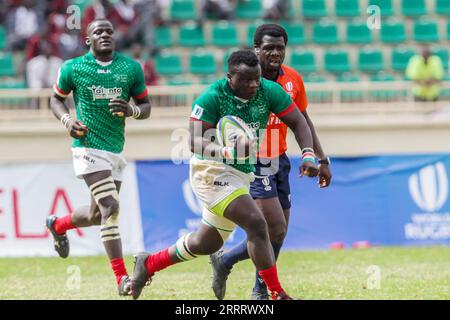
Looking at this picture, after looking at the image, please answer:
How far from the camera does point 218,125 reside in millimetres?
8500

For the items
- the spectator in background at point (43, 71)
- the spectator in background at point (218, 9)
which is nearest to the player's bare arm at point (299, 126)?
the spectator in background at point (43, 71)

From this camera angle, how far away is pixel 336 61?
800 inches

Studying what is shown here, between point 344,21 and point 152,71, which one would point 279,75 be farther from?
point 344,21

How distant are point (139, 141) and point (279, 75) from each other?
25.0ft

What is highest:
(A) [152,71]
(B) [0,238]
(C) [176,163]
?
(A) [152,71]

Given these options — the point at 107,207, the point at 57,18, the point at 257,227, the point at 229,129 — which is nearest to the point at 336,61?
the point at 57,18

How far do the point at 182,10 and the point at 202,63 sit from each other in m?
1.83

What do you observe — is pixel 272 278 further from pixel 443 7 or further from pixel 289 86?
pixel 443 7

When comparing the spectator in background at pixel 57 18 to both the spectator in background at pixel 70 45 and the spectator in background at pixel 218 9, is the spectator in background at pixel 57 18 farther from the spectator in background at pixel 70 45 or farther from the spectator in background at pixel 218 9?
the spectator in background at pixel 218 9

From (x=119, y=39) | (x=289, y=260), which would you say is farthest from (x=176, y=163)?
(x=119, y=39)

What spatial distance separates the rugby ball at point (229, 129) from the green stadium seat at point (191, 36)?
12458 millimetres

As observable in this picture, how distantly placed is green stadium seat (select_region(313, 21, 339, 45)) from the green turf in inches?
265

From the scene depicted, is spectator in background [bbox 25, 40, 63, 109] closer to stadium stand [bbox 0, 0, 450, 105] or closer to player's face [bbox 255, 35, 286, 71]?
stadium stand [bbox 0, 0, 450, 105]

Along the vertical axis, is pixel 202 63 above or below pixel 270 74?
below
